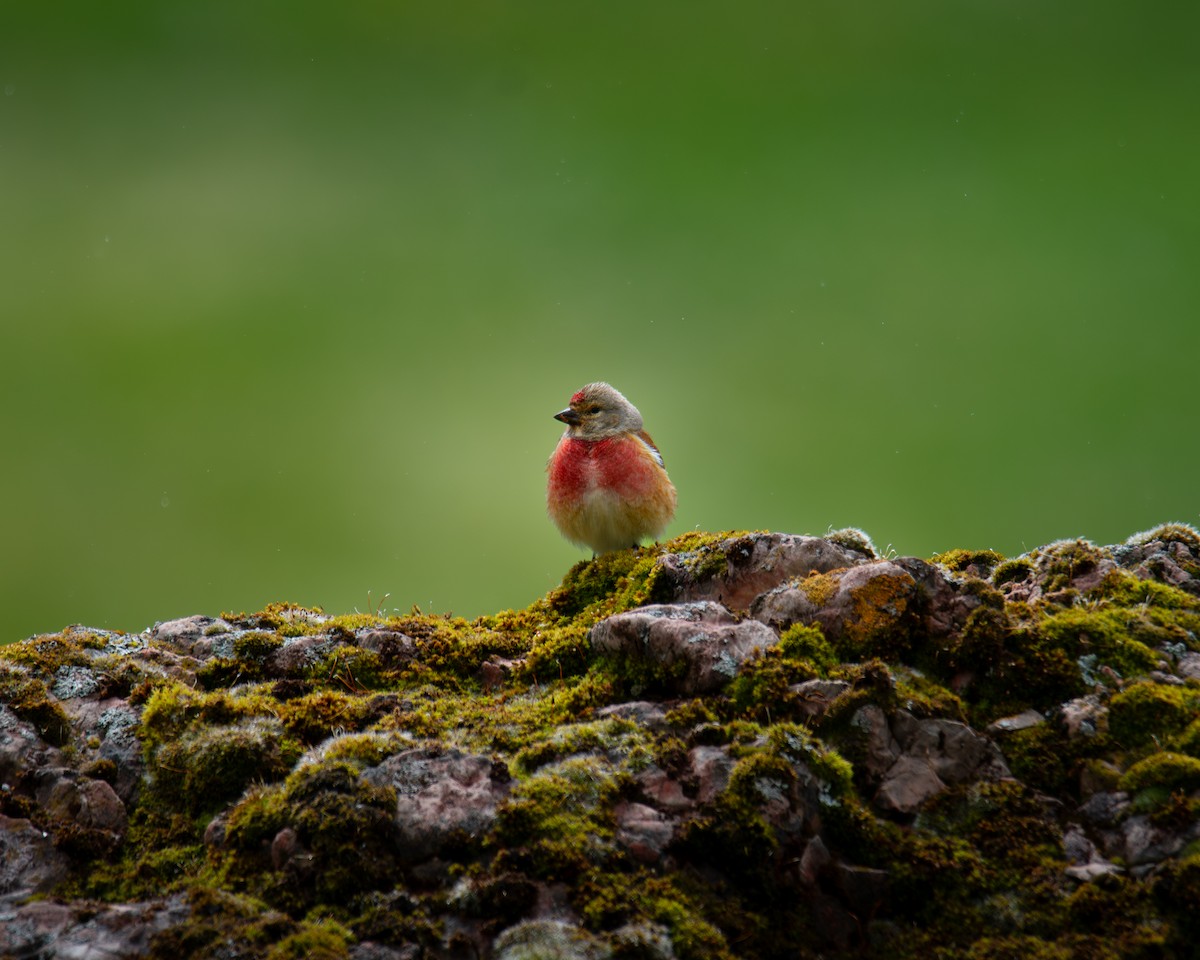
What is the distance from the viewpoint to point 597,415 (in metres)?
9.41

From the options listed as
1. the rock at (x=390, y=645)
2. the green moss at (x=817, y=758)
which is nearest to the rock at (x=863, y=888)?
the green moss at (x=817, y=758)

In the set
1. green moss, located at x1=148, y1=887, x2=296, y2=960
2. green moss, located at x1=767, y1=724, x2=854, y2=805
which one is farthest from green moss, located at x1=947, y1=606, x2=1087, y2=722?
green moss, located at x1=148, y1=887, x2=296, y2=960

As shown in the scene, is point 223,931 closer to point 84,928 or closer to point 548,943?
point 84,928

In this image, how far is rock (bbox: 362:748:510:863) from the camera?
437 cm

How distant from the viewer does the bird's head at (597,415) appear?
30.7ft

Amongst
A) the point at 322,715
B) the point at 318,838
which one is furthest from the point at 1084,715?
the point at 322,715

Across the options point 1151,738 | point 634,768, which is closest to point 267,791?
point 634,768

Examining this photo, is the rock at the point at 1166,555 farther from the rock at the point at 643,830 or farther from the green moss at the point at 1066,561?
the rock at the point at 643,830

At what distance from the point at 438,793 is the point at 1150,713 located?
10.5 feet

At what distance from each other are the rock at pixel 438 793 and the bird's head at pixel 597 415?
4.93 metres

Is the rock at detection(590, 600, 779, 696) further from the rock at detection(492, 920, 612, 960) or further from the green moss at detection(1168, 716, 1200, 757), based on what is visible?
the green moss at detection(1168, 716, 1200, 757)

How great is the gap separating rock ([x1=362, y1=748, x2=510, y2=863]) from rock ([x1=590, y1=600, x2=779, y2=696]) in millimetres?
1037

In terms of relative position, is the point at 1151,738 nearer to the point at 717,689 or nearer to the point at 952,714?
the point at 952,714

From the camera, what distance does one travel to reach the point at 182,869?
4.56m
